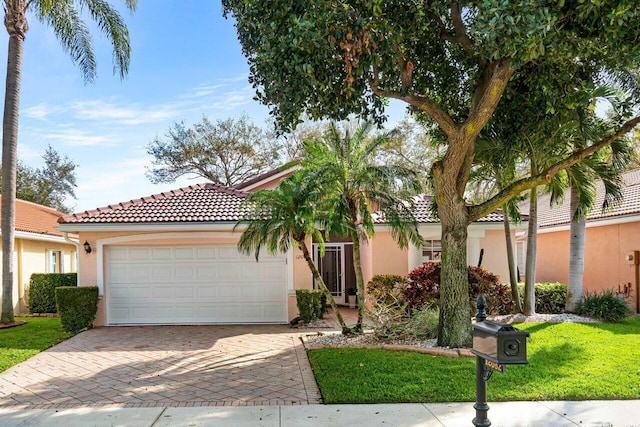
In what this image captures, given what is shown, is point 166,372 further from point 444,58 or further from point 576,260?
point 576,260

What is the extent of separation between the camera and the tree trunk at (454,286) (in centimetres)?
965

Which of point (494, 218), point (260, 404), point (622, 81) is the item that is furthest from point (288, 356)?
point (622, 81)

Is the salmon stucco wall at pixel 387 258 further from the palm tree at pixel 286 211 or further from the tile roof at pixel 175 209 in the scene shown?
the palm tree at pixel 286 211

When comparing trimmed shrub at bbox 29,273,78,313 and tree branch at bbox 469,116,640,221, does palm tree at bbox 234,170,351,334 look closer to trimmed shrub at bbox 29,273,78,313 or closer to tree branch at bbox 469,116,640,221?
tree branch at bbox 469,116,640,221

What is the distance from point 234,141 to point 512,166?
22.5 m

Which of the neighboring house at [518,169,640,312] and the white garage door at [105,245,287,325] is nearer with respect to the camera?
the white garage door at [105,245,287,325]

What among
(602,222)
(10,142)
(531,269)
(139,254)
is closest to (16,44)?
(10,142)

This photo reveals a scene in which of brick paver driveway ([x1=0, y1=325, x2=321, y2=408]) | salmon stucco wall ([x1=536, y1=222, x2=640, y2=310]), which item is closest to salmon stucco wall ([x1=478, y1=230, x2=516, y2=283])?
salmon stucco wall ([x1=536, y1=222, x2=640, y2=310])

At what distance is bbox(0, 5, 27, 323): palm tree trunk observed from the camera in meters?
14.4

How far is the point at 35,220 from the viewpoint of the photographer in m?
20.7

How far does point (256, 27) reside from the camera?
8.41 meters

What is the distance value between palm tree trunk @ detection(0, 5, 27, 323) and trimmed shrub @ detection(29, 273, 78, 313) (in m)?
2.92

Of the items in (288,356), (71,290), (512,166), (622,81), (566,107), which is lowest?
(288,356)

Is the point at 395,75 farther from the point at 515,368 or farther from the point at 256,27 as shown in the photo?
the point at 515,368
